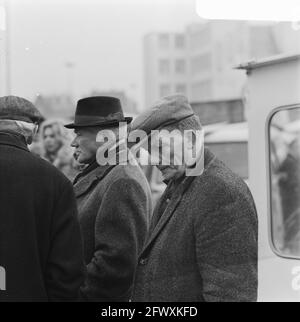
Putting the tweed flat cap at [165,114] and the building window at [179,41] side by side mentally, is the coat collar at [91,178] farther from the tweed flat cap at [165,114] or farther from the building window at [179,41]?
the building window at [179,41]

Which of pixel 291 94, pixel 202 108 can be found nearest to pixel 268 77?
pixel 291 94

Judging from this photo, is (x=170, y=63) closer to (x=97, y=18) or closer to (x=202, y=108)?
(x=97, y=18)

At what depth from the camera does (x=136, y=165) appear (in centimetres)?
252

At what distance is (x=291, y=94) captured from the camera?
2.78 metres

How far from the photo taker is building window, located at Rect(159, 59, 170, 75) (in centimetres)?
287

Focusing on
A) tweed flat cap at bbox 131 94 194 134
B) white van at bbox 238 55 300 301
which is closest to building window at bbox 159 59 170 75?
white van at bbox 238 55 300 301

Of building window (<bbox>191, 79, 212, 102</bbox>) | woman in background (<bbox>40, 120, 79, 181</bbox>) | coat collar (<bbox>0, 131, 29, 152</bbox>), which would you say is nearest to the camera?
coat collar (<bbox>0, 131, 29, 152</bbox>)

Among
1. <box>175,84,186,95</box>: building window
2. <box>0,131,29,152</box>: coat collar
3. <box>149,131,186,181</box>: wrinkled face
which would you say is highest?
<box>175,84,186,95</box>: building window

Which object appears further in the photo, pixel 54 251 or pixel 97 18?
pixel 97 18

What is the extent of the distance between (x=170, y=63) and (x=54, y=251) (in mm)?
1329

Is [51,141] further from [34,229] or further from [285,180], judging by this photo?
[34,229]

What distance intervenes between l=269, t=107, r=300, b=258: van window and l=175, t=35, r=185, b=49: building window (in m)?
0.48

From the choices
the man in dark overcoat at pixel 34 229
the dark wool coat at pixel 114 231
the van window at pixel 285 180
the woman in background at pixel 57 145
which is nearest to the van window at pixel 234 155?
the van window at pixel 285 180

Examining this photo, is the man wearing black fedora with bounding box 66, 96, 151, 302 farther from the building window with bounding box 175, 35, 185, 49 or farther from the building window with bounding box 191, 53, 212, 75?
the building window with bounding box 191, 53, 212, 75
